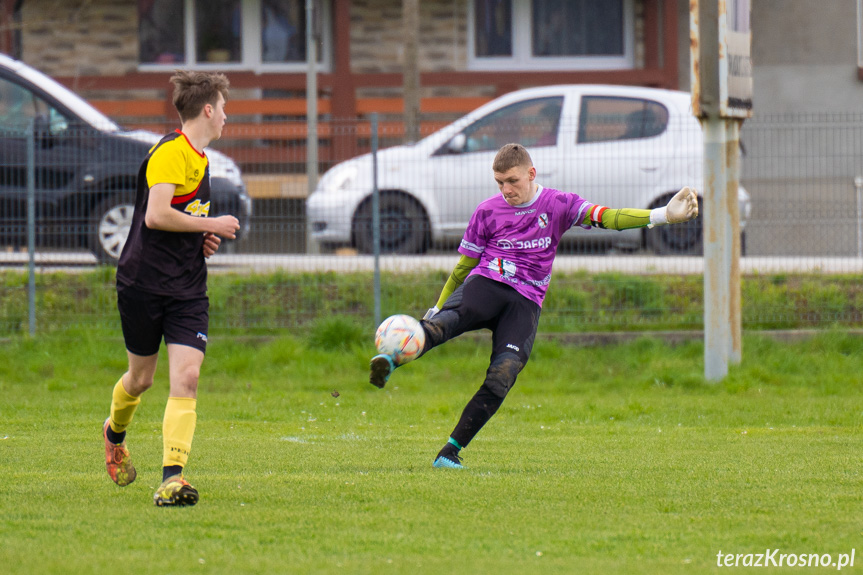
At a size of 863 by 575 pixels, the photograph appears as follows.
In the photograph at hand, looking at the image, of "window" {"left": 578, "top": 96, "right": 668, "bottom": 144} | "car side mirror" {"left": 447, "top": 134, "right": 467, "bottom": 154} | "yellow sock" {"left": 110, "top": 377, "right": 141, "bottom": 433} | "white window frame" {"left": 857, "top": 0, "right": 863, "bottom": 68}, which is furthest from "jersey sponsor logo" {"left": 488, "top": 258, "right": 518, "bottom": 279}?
"white window frame" {"left": 857, "top": 0, "right": 863, "bottom": 68}

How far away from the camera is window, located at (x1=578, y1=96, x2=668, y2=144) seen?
11.8 metres

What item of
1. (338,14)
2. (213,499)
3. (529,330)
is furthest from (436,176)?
(338,14)

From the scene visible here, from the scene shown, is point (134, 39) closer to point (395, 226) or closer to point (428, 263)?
point (395, 226)

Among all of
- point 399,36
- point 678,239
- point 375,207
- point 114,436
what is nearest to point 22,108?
point 375,207

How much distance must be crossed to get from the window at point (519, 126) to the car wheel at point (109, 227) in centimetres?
359

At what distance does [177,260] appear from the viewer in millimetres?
5293

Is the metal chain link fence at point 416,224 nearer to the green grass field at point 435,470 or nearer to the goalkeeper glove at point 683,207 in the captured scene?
the green grass field at point 435,470

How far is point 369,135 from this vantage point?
469 inches

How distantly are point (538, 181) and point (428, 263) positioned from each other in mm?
1373

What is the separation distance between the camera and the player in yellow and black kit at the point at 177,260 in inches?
203

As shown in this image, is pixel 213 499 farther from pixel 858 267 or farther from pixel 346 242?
pixel 858 267

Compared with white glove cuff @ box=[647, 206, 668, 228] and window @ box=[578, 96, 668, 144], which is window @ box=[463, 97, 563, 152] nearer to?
window @ box=[578, 96, 668, 144]

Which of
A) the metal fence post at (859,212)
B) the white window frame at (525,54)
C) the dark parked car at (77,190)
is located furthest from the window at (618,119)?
the white window frame at (525,54)

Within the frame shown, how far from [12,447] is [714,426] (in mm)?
5074
